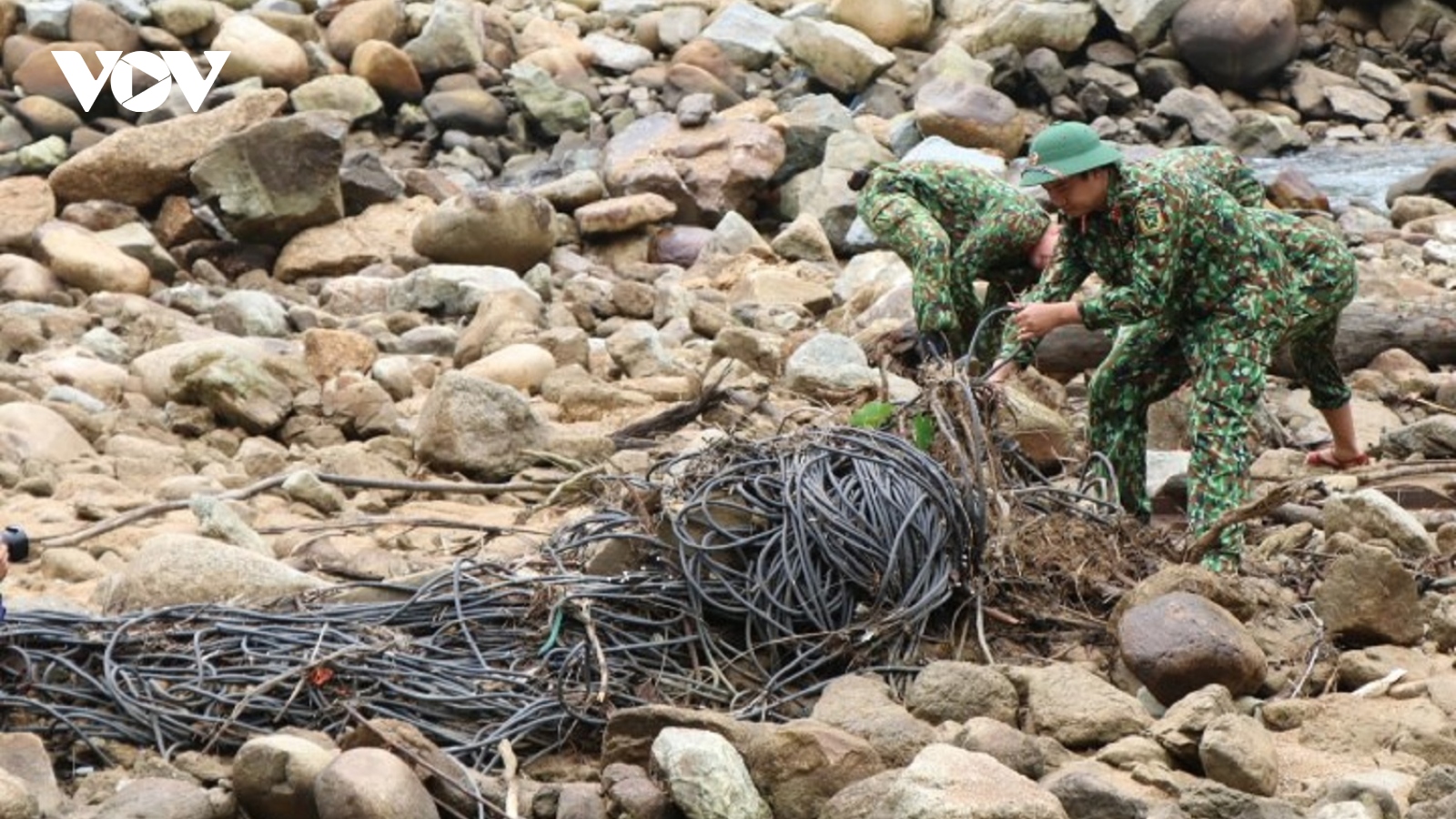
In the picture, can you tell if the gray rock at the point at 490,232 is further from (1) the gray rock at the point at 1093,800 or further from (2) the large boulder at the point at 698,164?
(1) the gray rock at the point at 1093,800

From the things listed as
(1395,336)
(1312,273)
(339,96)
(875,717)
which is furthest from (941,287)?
(339,96)

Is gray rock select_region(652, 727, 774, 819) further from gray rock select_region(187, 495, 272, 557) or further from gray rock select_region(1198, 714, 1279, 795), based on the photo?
gray rock select_region(187, 495, 272, 557)

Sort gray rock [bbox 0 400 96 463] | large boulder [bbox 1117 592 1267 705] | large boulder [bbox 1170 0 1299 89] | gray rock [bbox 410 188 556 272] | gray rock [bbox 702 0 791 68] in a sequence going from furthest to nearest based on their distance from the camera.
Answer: gray rock [bbox 702 0 791 68]
large boulder [bbox 1170 0 1299 89]
gray rock [bbox 410 188 556 272]
gray rock [bbox 0 400 96 463]
large boulder [bbox 1117 592 1267 705]

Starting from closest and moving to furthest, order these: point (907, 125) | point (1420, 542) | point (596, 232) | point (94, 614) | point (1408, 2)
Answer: point (94, 614), point (1420, 542), point (596, 232), point (907, 125), point (1408, 2)

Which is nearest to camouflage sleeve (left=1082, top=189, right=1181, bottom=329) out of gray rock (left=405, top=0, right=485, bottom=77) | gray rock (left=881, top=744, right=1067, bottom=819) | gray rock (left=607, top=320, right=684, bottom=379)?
gray rock (left=881, top=744, right=1067, bottom=819)

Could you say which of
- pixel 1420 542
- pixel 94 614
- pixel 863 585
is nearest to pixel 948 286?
pixel 1420 542

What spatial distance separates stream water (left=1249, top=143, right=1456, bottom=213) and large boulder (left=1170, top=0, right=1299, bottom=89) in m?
1.29

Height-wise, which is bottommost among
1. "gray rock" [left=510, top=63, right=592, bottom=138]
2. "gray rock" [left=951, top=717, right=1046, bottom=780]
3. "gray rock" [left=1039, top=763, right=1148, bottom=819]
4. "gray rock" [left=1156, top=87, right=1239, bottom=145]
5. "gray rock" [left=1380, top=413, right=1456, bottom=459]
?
"gray rock" [left=510, top=63, right=592, bottom=138]

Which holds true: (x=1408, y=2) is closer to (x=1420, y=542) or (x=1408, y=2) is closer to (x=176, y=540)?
(x=1420, y=542)

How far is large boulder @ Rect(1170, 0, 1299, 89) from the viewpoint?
21.4m

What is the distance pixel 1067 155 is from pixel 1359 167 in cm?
1293

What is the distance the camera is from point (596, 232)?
16.6 metres

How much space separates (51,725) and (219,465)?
12.6 ft

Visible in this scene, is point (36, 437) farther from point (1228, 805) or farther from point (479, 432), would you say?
point (1228, 805)
